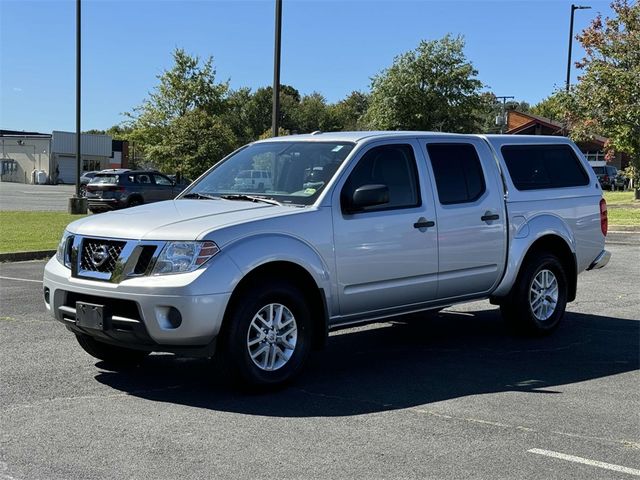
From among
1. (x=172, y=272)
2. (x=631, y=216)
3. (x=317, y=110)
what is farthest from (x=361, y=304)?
(x=317, y=110)

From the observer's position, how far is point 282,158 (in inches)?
282

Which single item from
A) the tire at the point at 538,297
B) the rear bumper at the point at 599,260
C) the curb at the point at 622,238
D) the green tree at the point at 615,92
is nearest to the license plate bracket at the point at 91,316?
the tire at the point at 538,297

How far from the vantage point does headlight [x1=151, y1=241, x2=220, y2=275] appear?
5699 millimetres

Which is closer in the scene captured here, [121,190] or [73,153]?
[121,190]

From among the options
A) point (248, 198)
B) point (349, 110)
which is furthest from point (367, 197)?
point (349, 110)

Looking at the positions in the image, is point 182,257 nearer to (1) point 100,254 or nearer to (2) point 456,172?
(1) point 100,254

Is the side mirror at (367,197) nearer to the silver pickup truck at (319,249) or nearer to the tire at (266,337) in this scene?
the silver pickup truck at (319,249)

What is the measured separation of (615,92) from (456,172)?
62.3 ft

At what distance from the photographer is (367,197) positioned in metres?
6.45

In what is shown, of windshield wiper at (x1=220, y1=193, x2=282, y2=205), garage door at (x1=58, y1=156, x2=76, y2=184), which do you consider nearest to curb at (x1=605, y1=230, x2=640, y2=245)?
windshield wiper at (x1=220, y1=193, x2=282, y2=205)

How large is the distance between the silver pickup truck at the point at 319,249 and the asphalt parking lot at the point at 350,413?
1.31 feet

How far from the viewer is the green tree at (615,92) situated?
24.3 m

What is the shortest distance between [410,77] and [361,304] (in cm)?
4151

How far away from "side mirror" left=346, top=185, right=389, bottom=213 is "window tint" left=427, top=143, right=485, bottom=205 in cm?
95
